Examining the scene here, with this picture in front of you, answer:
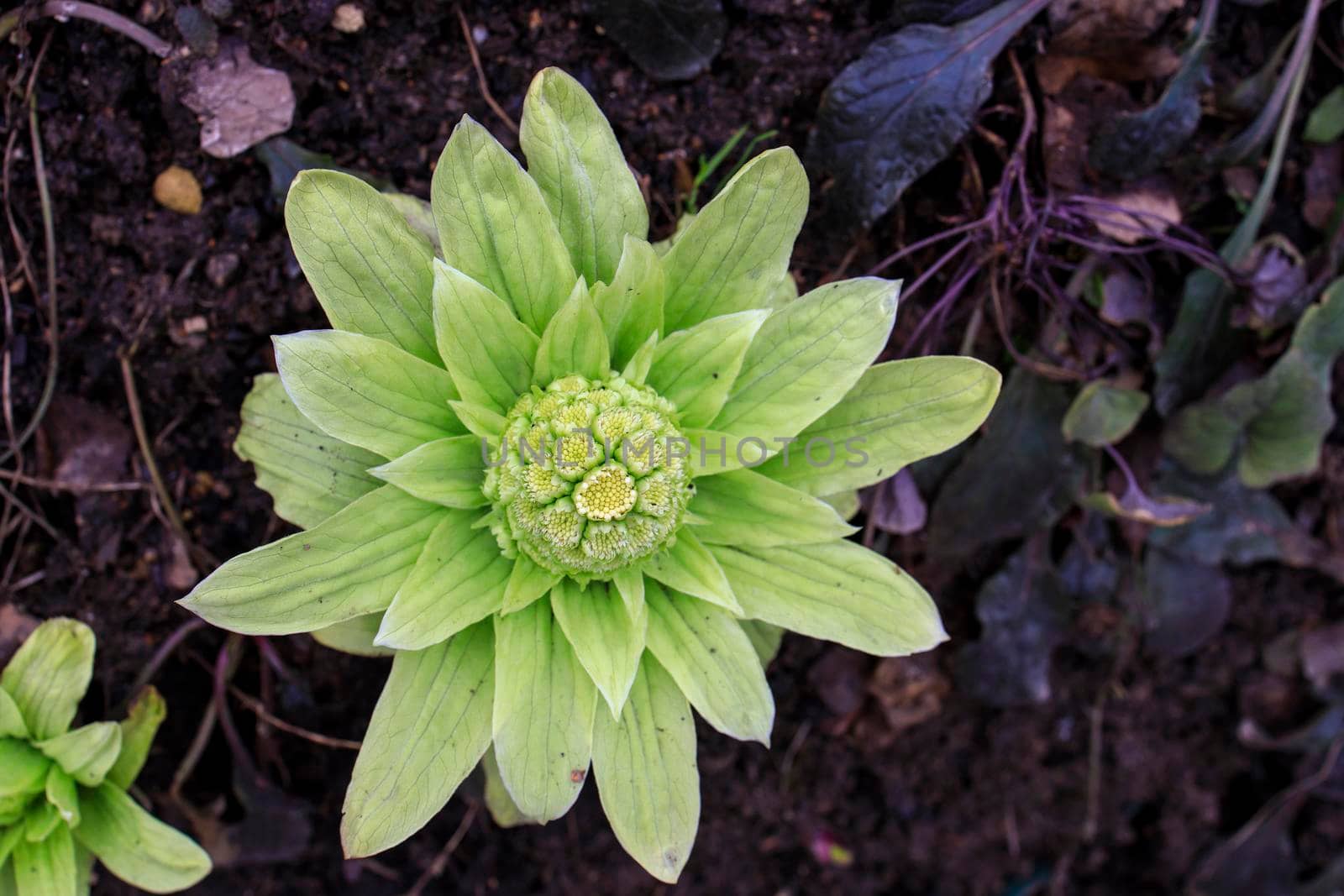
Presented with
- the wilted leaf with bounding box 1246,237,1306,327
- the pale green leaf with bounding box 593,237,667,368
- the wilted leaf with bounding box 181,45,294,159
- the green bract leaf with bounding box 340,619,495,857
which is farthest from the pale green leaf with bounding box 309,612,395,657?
the wilted leaf with bounding box 1246,237,1306,327

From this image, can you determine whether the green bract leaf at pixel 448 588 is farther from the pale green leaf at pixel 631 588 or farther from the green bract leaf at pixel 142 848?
the green bract leaf at pixel 142 848

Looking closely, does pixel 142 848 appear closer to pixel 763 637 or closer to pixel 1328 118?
pixel 763 637

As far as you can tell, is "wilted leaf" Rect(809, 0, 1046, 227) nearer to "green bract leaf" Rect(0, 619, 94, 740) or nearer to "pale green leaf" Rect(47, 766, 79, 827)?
"green bract leaf" Rect(0, 619, 94, 740)

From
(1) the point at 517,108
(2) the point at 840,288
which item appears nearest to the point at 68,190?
(1) the point at 517,108

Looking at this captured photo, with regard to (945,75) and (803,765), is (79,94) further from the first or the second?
(803,765)

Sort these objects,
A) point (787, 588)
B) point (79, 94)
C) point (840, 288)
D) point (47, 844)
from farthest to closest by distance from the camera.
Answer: point (79, 94) → point (47, 844) → point (787, 588) → point (840, 288)

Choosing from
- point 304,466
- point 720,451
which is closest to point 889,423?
point 720,451
